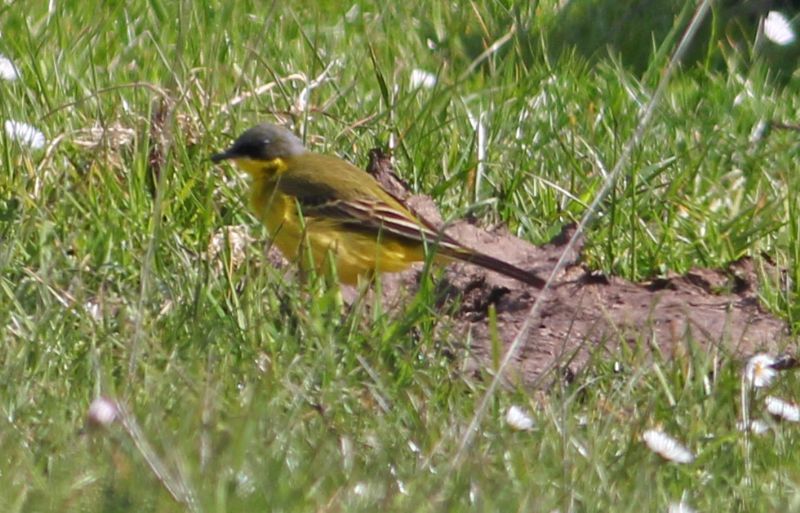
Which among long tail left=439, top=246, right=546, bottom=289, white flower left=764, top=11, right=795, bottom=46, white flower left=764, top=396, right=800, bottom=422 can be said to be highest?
white flower left=764, top=396, right=800, bottom=422

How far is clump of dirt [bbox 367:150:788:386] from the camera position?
518cm

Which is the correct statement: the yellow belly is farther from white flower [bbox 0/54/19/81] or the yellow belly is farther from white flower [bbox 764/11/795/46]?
white flower [bbox 764/11/795/46]

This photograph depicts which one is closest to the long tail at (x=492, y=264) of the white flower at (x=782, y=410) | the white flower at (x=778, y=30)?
the white flower at (x=782, y=410)

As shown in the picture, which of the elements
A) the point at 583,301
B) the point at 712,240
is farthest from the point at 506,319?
the point at 712,240

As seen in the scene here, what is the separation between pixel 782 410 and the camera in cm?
463

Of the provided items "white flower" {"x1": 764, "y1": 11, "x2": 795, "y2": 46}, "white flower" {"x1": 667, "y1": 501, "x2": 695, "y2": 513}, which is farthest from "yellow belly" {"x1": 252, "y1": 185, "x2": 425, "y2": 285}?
"white flower" {"x1": 764, "y1": 11, "x2": 795, "y2": 46}

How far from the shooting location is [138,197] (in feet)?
19.0

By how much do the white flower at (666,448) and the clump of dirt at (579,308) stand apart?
62 cm

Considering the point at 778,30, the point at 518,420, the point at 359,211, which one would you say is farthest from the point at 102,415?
the point at 778,30

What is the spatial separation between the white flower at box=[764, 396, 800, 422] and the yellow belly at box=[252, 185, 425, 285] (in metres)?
1.39

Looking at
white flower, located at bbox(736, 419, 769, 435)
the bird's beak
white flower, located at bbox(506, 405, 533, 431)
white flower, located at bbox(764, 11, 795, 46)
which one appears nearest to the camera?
white flower, located at bbox(506, 405, 533, 431)

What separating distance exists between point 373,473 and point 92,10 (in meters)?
4.17

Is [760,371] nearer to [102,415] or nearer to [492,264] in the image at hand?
[492,264]

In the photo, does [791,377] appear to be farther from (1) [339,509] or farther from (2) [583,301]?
(1) [339,509]
